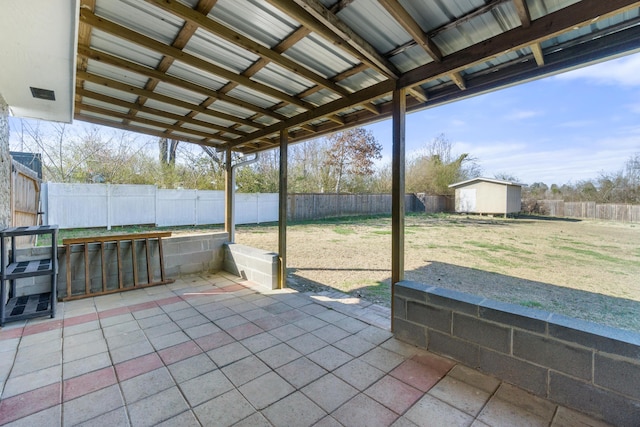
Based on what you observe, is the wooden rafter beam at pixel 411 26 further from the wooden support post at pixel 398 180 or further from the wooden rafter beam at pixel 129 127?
the wooden rafter beam at pixel 129 127

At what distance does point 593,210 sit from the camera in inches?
553

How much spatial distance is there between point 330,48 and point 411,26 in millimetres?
634

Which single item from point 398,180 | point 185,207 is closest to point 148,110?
point 398,180

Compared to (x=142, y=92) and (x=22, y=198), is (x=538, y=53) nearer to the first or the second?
(x=142, y=92)

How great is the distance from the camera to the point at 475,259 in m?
5.70

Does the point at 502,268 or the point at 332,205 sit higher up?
the point at 332,205

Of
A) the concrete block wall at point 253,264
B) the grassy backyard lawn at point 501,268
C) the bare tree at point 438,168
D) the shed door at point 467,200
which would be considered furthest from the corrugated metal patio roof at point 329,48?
the bare tree at point 438,168

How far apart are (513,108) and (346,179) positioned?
9596 mm

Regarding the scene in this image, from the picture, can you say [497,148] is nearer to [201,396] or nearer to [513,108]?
[513,108]

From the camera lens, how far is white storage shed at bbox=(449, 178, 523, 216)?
15.6 meters

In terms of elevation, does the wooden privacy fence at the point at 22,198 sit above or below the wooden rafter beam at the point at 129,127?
below

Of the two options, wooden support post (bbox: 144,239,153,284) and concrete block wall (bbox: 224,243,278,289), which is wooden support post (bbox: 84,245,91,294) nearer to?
wooden support post (bbox: 144,239,153,284)

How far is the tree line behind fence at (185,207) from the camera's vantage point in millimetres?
7512

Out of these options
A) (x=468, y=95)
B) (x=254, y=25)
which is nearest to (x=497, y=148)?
(x=468, y=95)
